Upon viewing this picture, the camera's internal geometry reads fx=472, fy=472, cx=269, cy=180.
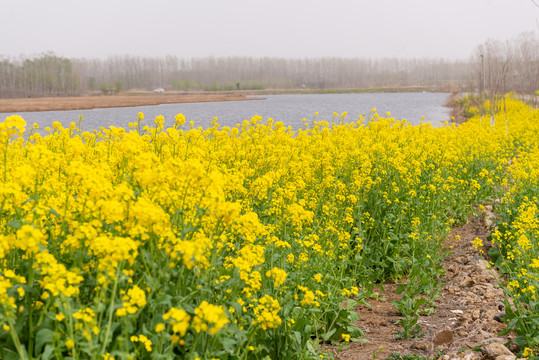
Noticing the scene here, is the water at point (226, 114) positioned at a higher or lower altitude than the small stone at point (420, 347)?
higher

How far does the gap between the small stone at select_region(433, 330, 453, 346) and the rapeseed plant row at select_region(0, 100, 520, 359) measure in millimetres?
675

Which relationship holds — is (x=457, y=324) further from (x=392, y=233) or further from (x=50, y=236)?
(x=50, y=236)

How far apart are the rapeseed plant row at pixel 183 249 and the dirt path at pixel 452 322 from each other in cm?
23

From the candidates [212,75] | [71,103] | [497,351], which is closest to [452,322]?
[497,351]

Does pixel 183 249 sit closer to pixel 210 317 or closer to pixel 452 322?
pixel 210 317

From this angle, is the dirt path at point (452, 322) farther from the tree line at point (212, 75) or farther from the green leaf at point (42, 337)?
the tree line at point (212, 75)

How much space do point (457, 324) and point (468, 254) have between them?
204 cm

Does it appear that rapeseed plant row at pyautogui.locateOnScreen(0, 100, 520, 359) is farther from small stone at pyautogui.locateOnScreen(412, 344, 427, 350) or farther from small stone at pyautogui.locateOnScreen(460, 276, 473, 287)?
small stone at pyautogui.locateOnScreen(412, 344, 427, 350)

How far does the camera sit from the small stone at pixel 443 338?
4105 mm

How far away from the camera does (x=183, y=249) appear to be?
2266 mm

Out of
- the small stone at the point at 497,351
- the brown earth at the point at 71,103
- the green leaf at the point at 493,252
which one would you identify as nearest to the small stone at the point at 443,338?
the small stone at the point at 497,351

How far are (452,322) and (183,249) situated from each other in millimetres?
3282

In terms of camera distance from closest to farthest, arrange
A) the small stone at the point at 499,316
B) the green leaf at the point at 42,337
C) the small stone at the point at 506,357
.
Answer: the green leaf at the point at 42,337 → the small stone at the point at 506,357 → the small stone at the point at 499,316

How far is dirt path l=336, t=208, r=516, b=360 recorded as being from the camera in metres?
3.98
